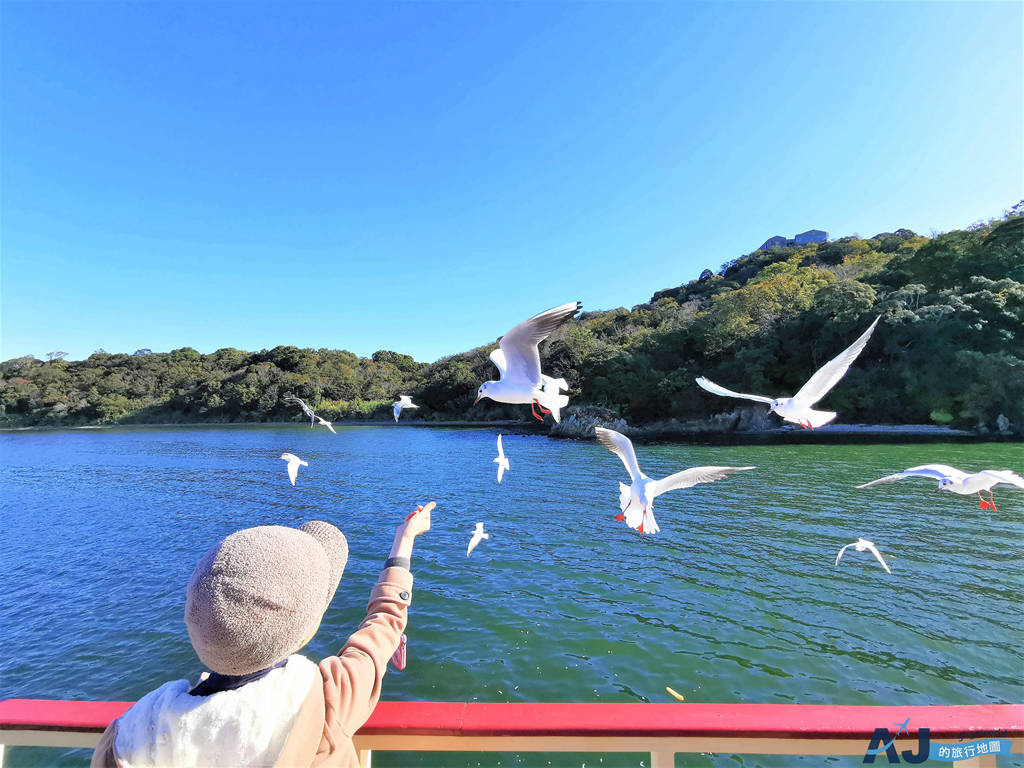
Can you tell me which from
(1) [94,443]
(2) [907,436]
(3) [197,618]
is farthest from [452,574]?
(1) [94,443]

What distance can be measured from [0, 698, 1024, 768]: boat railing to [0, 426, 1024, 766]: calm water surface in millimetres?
2964

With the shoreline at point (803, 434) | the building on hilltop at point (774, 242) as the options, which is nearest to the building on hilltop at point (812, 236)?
the building on hilltop at point (774, 242)

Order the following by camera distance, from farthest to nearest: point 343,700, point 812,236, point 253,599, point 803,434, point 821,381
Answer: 1. point 812,236
2. point 803,434
3. point 821,381
4. point 343,700
5. point 253,599

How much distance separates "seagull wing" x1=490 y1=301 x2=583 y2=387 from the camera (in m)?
2.83

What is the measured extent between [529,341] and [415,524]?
1.70 metres

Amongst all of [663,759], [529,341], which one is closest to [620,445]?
[529,341]

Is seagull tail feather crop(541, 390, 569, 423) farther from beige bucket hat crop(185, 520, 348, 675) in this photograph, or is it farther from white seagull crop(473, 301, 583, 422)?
beige bucket hat crop(185, 520, 348, 675)

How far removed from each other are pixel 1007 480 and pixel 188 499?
16.7 metres

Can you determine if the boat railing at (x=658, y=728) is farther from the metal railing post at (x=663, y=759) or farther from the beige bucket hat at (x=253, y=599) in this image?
the beige bucket hat at (x=253, y=599)

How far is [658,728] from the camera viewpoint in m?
1.16

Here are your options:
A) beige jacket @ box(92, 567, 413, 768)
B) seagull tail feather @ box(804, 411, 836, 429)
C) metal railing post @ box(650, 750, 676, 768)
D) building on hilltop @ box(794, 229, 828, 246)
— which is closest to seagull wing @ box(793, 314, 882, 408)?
seagull tail feather @ box(804, 411, 836, 429)

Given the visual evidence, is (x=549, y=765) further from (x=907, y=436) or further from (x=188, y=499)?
(x=907, y=436)

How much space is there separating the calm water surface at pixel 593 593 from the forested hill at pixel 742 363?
3710 mm

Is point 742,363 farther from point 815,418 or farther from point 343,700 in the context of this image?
point 343,700
